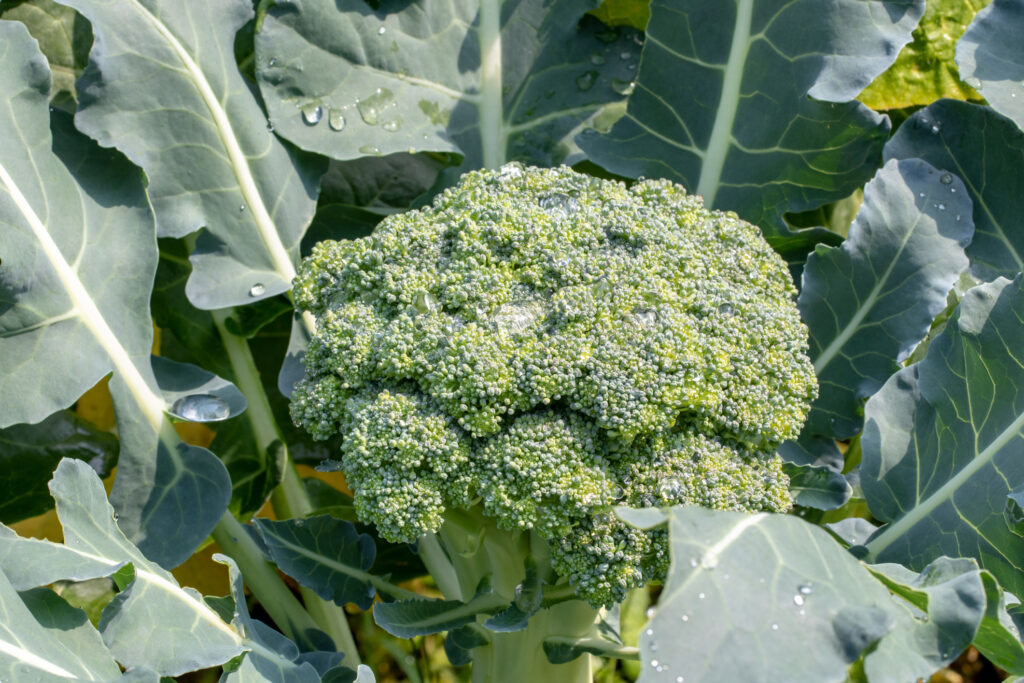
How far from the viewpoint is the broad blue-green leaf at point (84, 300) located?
1.19 metres

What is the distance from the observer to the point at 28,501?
57.7 inches

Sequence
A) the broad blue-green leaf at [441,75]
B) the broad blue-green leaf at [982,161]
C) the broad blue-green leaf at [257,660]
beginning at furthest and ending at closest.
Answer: the broad blue-green leaf at [441,75]
the broad blue-green leaf at [982,161]
the broad blue-green leaf at [257,660]

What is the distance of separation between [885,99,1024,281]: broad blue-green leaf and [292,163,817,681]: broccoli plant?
353 mm

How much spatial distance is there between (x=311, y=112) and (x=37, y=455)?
787mm

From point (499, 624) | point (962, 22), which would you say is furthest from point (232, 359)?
point (962, 22)

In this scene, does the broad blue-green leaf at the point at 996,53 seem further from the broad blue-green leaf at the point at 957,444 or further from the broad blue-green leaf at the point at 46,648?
the broad blue-green leaf at the point at 46,648

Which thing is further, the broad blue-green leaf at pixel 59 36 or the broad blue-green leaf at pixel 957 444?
the broad blue-green leaf at pixel 59 36

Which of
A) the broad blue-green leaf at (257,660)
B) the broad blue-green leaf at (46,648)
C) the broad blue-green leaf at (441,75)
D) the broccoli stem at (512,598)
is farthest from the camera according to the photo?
the broad blue-green leaf at (441,75)

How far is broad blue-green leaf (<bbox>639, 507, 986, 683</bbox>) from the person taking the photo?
738 mm

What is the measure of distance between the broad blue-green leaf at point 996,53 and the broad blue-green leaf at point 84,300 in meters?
1.32

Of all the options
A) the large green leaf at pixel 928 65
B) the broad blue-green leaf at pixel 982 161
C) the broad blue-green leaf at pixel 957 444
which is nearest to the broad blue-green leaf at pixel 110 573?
the broad blue-green leaf at pixel 957 444

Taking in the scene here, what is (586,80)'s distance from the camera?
1548 mm

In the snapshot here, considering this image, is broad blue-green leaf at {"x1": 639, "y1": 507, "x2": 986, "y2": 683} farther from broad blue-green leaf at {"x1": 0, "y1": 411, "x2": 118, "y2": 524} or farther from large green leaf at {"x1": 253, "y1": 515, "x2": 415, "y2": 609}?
broad blue-green leaf at {"x1": 0, "y1": 411, "x2": 118, "y2": 524}

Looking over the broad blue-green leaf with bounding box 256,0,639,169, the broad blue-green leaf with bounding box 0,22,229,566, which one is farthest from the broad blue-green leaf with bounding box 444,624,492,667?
the broad blue-green leaf with bounding box 256,0,639,169
